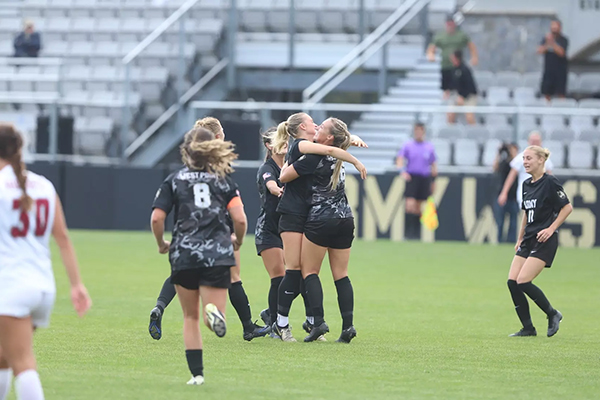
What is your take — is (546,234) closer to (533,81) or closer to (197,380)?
(197,380)

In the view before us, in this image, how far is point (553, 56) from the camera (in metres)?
24.8

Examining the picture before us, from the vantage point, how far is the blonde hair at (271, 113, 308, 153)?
9.88m

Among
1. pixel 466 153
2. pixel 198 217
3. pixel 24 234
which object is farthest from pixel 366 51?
pixel 24 234

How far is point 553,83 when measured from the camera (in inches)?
988

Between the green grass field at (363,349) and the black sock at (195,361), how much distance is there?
12cm

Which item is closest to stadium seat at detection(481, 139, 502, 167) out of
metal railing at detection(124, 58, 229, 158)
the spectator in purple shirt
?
the spectator in purple shirt

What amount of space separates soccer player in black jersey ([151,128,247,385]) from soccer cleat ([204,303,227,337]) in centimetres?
3

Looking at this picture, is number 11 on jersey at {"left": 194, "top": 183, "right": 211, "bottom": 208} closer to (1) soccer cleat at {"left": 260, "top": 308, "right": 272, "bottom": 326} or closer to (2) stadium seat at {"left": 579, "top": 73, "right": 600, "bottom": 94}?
(1) soccer cleat at {"left": 260, "top": 308, "right": 272, "bottom": 326}

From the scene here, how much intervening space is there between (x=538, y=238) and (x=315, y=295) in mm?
2340

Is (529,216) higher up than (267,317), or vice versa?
(529,216)

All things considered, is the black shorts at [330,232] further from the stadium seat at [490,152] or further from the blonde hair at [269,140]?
the stadium seat at [490,152]

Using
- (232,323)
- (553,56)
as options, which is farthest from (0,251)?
(553,56)

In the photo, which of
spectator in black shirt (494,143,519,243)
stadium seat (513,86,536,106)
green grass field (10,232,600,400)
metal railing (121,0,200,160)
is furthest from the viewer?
stadium seat (513,86,536,106)

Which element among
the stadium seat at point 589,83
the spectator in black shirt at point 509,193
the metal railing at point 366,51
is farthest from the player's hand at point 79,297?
the stadium seat at point 589,83
